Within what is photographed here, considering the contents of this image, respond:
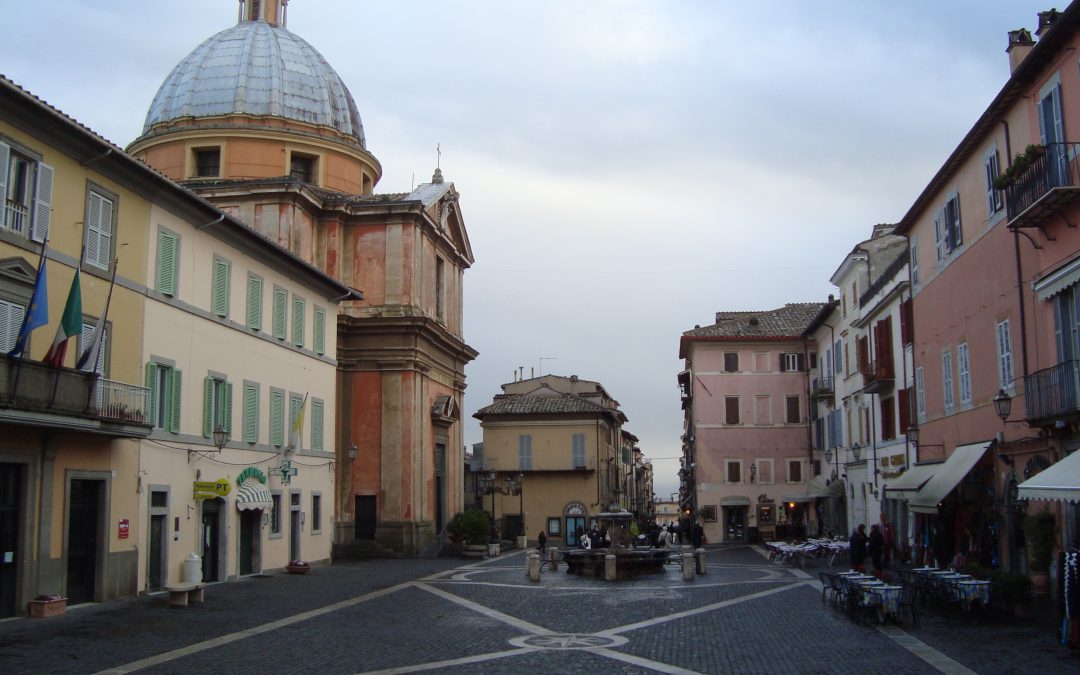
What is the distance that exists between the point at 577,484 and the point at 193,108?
32.5m

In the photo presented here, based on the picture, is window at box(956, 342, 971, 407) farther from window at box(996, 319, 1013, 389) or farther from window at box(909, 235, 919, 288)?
window at box(909, 235, 919, 288)

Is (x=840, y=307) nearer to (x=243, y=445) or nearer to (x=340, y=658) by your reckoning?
(x=243, y=445)

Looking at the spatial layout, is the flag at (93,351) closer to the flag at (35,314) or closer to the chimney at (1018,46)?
the flag at (35,314)

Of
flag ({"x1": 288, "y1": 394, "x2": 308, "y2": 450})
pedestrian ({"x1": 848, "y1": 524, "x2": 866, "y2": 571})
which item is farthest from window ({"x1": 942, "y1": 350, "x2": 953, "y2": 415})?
flag ({"x1": 288, "y1": 394, "x2": 308, "y2": 450})

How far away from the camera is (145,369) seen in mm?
23828

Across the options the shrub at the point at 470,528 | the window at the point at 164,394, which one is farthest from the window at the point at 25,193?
the shrub at the point at 470,528

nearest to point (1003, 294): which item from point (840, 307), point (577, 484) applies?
point (840, 307)

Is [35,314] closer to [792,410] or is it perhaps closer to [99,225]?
[99,225]

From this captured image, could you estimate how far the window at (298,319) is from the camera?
110 ft

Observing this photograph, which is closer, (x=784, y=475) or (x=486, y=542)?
(x=486, y=542)

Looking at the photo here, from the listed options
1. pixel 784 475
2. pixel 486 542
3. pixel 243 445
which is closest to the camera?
pixel 243 445

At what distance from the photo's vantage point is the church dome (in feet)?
152

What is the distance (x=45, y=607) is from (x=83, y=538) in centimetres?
258

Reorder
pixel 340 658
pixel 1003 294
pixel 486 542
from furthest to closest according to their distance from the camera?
pixel 486 542
pixel 1003 294
pixel 340 658
